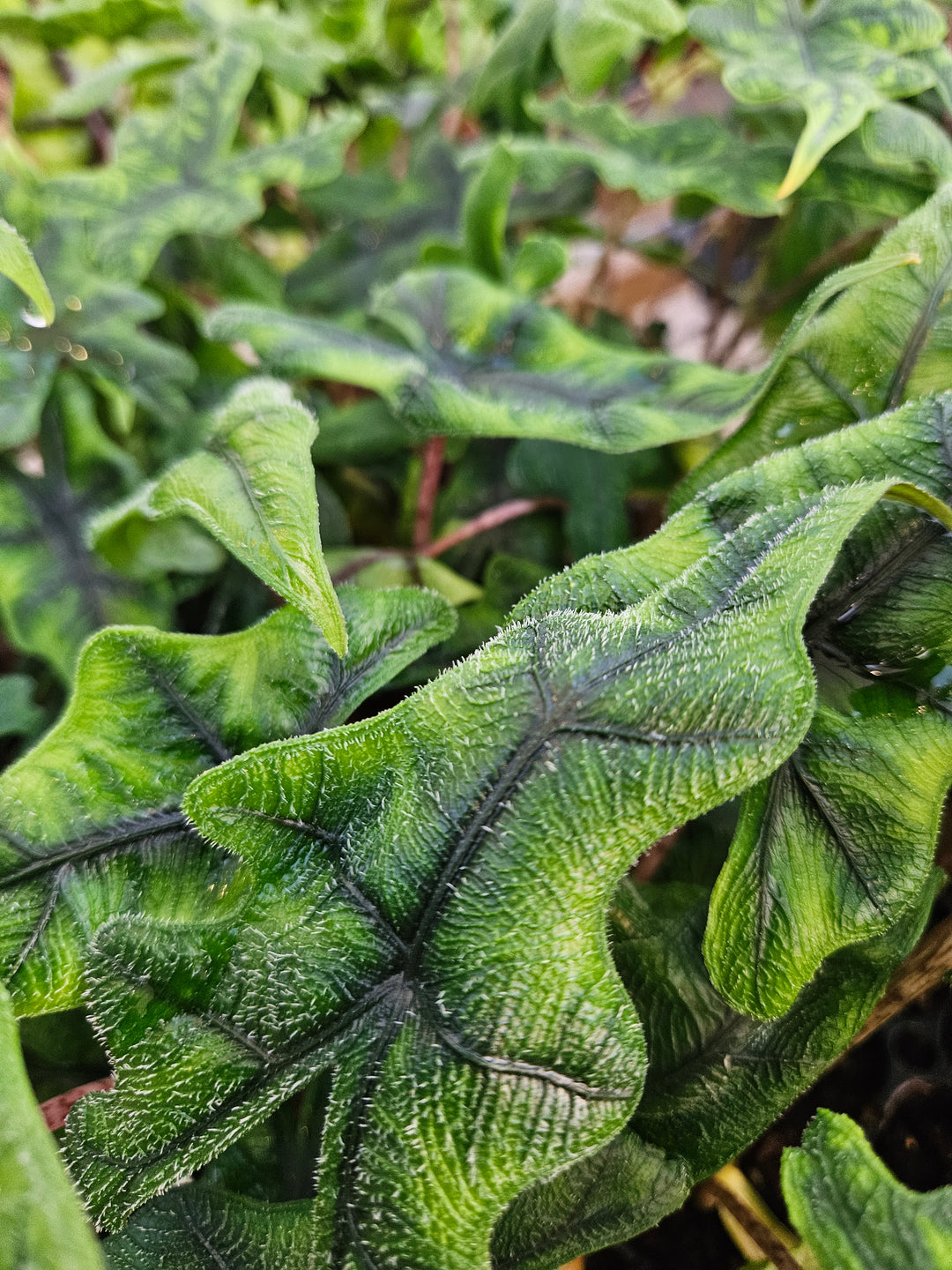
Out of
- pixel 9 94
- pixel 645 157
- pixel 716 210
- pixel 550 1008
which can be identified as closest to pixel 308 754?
pixel 550 1008

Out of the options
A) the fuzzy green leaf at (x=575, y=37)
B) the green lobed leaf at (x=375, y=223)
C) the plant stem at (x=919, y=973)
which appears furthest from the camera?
the green lobed leaf at (x=375, y=223)

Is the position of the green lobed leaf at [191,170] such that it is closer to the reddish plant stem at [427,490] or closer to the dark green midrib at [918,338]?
the reddish plant stem at [427,490]

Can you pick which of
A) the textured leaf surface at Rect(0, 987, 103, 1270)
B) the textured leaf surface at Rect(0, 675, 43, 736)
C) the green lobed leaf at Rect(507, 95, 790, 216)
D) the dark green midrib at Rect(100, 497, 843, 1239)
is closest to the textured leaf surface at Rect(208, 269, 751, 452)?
the green lobed leaf at Rect(507, 95, 790, 216)

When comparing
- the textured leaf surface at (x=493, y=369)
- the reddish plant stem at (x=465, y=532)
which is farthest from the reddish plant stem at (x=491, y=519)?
the textured leaf surface at (x=493, y=369)

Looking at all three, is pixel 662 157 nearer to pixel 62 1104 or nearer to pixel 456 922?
pixel 456 922

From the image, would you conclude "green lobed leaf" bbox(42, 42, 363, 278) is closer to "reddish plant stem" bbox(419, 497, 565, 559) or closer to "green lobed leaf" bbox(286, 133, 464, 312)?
"green lobed leaf" bbox(286, 133, 464, 312)

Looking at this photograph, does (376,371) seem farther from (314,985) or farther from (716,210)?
(716,210)

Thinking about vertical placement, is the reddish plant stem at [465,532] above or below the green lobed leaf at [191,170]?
below

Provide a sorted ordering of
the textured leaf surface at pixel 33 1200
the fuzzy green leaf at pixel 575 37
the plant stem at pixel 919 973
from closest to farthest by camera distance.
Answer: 1. the textured leaf surface at pixel 33 1200
2. the plant stem at pixel 919 973
3. the fuzzy green leaf at pixel 575 37
